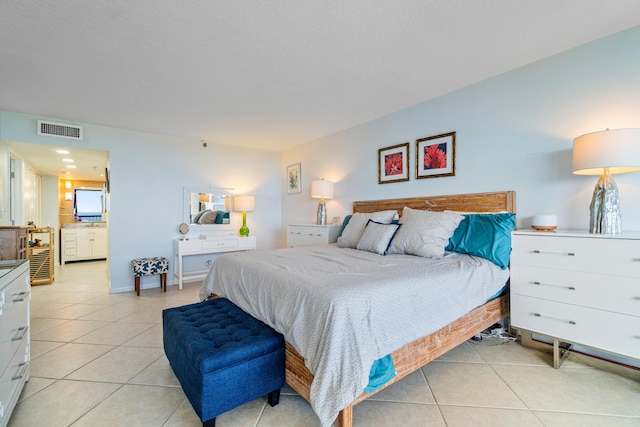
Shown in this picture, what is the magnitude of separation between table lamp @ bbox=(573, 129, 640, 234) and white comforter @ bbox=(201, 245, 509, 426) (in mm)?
705

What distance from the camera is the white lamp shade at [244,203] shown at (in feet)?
16.1

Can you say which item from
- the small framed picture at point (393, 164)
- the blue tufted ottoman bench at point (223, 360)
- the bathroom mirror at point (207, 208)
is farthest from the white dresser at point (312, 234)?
the blue tufted ottoman bench at point (223, 360)

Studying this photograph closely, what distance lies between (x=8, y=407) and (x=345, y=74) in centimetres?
306

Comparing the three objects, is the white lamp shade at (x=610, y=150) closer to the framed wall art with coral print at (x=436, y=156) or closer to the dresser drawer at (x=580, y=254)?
the dresser drawer at (x=580, y=254)

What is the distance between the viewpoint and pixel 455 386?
5.88 ft

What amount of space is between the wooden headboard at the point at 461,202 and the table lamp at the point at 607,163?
0.60 meters

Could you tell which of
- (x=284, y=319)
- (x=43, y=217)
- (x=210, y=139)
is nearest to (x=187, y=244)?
(x=210, y=139)

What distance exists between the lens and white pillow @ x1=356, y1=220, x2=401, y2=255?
2627mm

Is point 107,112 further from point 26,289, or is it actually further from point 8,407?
point 8,407

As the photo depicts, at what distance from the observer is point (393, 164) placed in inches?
139

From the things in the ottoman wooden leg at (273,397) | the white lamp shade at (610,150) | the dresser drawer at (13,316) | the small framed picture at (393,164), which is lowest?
the ottoman wooden leg at (273,397)

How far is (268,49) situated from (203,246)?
3133mm

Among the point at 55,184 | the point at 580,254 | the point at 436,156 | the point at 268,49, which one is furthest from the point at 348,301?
the point at 55,184

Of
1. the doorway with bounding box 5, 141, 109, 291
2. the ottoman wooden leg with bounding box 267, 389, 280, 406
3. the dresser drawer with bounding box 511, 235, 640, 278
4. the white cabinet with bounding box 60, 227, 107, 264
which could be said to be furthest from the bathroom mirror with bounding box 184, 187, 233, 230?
the dresser drawer with bounding box 511, 235, 640, 278
